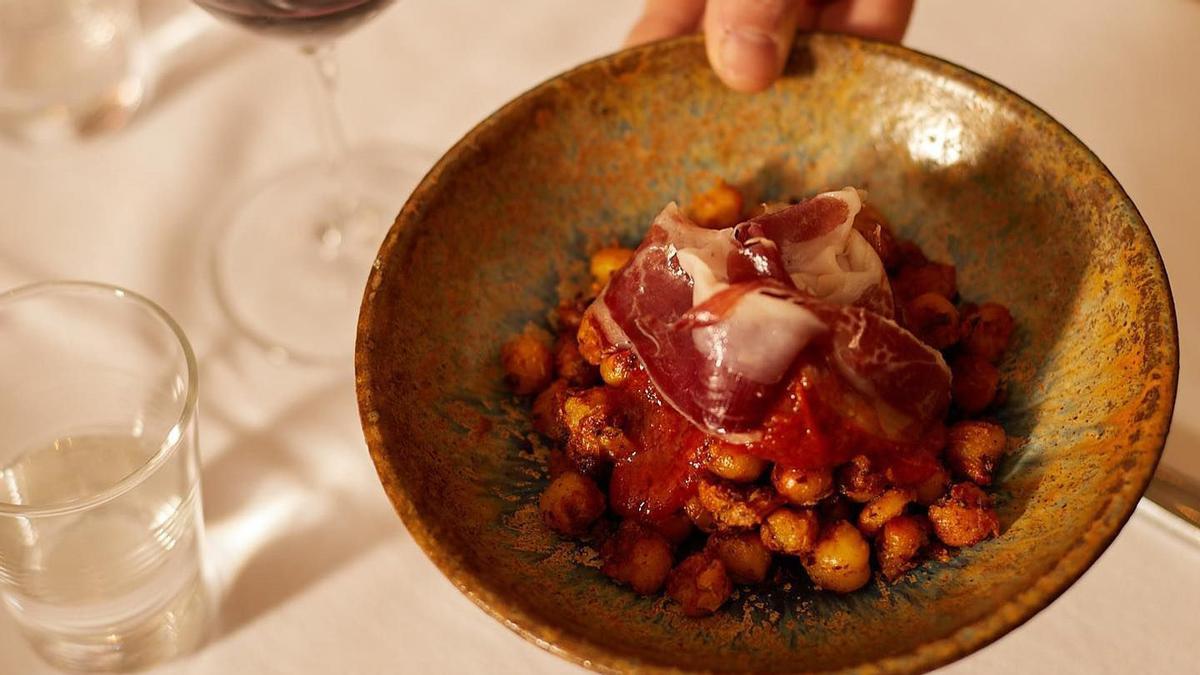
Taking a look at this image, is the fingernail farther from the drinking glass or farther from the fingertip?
the drinking glass

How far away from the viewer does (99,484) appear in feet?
4.06

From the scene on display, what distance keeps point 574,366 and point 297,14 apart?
0.50 meters

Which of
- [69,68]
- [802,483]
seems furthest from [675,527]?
[69,68]

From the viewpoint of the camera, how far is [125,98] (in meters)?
1.75

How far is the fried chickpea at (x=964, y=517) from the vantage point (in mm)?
999

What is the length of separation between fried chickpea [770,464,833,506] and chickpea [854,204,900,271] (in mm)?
259

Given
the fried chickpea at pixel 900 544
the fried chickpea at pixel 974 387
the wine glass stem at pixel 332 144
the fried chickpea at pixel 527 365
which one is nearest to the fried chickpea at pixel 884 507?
the fried chickpea at pixel 900 544

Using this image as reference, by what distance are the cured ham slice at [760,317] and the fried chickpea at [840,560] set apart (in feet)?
0.35

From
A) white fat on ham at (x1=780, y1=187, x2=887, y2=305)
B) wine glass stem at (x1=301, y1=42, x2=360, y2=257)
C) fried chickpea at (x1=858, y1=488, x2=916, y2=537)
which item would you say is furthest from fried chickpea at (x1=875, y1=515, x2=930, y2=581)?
wine glass stem at (x1=301, y1=42, x2=360, y2=257)

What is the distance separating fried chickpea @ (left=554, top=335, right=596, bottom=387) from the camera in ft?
3.82

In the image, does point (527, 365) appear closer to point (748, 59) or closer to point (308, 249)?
point (748, 59)

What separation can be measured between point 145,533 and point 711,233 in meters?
0.69

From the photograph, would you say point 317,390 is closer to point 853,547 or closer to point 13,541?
point 13,541

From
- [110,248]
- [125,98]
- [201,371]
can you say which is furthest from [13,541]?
[125,98]
